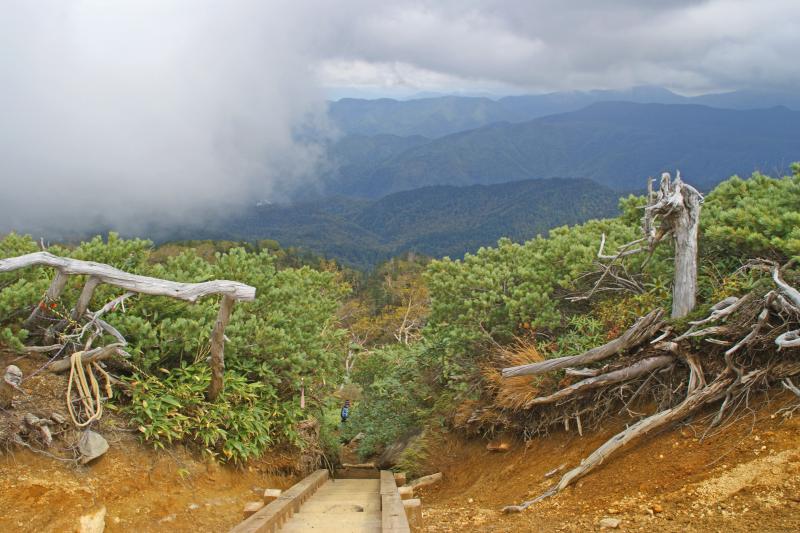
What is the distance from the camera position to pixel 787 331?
251 inches

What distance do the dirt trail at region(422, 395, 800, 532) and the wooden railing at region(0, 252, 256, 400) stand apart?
3223 millimetres

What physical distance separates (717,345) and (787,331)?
0.86 metres

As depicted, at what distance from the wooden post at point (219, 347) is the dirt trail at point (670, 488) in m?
3.02

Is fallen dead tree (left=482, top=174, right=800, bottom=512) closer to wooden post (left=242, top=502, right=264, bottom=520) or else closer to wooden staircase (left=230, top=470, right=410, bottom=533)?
wooden staircase (left=230, top=470, right=410, bottom=533)

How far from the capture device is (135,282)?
7797mm

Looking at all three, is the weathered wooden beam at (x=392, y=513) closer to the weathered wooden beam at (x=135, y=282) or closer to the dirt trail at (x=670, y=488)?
the dirt trail at (x=670, y=488)

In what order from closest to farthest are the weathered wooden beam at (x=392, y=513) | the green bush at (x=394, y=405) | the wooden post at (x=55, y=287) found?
the weathered wooden beam at (x=392, y=513), the wooden post at (x=55, y=287), the green bush at (x=394, y=405)

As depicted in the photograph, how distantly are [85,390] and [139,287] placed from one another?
1.32m

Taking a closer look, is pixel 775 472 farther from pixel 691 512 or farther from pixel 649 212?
pixel 649 212

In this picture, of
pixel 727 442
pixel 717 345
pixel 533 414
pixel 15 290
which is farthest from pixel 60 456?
pixel 717 345

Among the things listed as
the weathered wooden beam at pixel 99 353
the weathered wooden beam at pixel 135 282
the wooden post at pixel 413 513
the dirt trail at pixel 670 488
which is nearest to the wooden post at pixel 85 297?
the weathered wooden beam at pixel 135 282

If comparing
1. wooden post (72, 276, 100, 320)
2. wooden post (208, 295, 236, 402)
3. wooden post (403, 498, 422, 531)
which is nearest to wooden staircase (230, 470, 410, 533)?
wooden post (403, 498, 422, 531)

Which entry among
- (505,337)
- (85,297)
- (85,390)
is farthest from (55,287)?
(505,337)

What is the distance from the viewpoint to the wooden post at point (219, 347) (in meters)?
7.59
